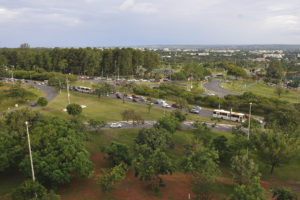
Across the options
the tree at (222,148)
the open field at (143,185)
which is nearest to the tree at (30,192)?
the open field at (143,185)

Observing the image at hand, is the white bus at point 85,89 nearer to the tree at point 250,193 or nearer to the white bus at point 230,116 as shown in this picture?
the white bus at point 230,116

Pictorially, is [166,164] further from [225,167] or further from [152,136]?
[225,167]

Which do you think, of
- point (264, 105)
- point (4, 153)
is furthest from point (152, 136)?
point (264, 105)

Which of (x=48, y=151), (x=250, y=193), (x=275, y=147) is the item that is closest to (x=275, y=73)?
(x=275, y=147)

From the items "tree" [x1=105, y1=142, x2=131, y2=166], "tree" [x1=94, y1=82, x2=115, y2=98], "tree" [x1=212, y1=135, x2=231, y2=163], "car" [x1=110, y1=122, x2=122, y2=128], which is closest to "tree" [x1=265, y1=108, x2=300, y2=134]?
"tree" [x1=212, y1=135, x2=231, y2=163]

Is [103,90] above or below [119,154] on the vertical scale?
above

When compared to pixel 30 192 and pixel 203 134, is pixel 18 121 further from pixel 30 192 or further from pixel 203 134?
pixel 203 134
